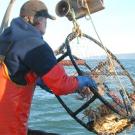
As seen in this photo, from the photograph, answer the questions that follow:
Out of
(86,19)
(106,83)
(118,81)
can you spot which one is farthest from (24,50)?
(106,83)

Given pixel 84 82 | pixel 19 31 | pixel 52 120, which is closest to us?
pixel 19 31

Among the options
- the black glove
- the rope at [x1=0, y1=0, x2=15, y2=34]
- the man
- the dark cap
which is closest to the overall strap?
the man

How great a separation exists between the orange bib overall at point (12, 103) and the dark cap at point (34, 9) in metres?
0.57

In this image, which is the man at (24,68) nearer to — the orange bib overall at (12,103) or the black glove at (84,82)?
the orange bib overall at (12,103)

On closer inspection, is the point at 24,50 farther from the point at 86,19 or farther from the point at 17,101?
the point at 86,19

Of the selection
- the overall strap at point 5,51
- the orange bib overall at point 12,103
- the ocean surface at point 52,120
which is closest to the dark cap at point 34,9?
the overall strap at point 5,51

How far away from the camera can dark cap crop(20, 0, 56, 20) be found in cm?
485

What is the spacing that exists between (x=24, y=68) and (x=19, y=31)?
13.7 inches

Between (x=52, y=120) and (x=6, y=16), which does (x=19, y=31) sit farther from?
(x=52, y=120)

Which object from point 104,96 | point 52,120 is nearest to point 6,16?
point 104,96

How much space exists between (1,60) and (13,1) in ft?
7.12

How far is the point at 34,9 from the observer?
4848mm

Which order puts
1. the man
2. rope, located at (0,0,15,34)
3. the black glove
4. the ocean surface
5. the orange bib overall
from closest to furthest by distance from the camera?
1. the man
2. the orange bib overall
3. the black glove
4. rope, located at (0,0,15,34)
5. the ocean surface

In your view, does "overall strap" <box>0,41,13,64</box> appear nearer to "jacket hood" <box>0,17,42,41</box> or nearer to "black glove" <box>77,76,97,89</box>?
"jacket hood" <box>0,17,42,41</box>
